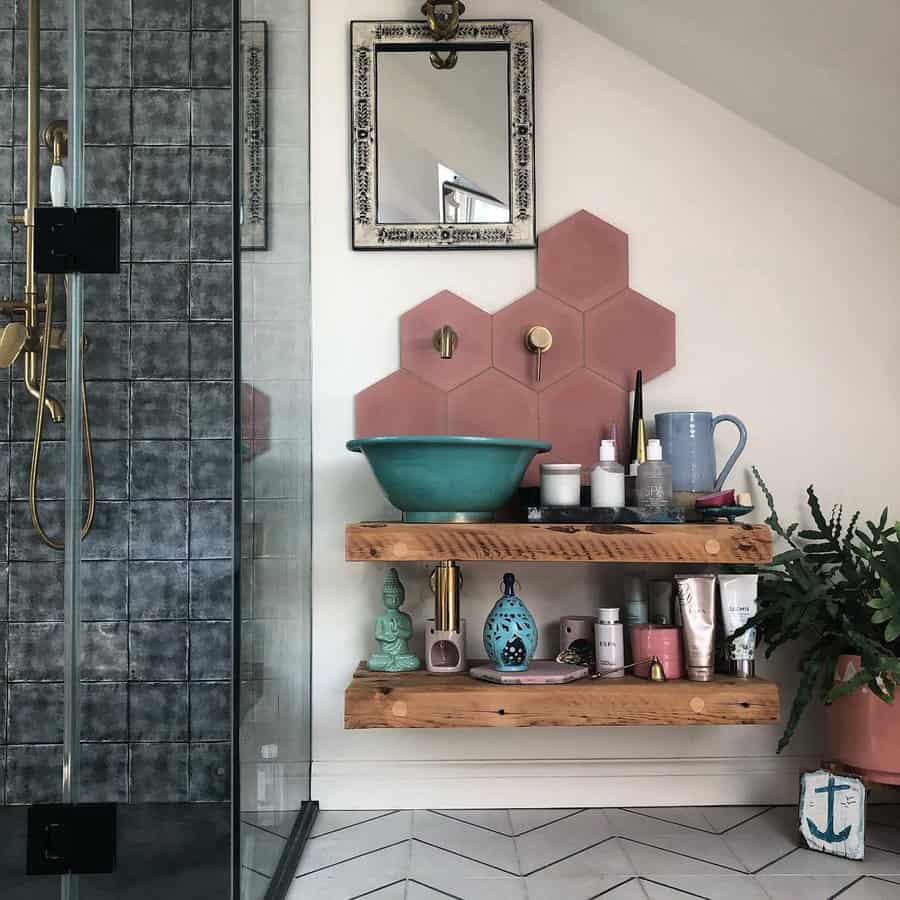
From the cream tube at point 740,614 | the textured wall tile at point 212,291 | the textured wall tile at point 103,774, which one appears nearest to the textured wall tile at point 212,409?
the textured wall tile at point 212,291

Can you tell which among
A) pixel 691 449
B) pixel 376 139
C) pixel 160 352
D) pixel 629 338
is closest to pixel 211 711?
pixel 160 352

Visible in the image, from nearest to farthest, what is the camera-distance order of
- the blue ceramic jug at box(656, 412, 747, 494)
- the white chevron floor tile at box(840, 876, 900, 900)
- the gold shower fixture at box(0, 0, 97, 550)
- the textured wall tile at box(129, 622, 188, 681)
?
the gold shower fixture at box(0, 0, 97, 550)
the textured wall tile at box(129, 622, 188, 681)
the white chevron floor tile at box(840, 876, 900, 900)
the blue ceramic jug at box(656, 412, 747, 494)

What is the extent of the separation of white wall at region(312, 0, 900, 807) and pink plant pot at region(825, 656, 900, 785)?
0.94 feet

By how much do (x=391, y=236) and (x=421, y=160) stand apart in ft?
0.65

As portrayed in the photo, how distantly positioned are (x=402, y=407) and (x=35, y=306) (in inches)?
41.1

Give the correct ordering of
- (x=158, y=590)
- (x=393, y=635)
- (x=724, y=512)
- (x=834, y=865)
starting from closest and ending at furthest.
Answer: (x=158, y=590) → (x=834, y=865) → (x=724, y=512) → (x=393, y=635)

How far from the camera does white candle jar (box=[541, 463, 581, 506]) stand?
2162 mm

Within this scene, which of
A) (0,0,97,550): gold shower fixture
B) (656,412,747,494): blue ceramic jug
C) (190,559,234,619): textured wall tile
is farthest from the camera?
(656,412,747,494): blue ceramic jug

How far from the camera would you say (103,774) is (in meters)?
1.59

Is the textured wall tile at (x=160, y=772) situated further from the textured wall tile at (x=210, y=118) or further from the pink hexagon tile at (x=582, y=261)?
the pink hexagon tile at (x=582, y=261)

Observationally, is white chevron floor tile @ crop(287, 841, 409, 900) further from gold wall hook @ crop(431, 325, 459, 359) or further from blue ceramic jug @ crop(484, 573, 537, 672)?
gold wall hook @ crop(431, 325, 459, 359)

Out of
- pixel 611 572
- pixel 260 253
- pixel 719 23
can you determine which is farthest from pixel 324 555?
pixel 719 23

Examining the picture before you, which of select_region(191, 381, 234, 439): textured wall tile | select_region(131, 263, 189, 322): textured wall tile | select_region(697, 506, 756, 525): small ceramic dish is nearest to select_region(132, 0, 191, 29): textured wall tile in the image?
select_region(131, 263, 189, 322): textured wall tile

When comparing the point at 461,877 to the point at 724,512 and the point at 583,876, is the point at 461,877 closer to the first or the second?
the point at 583,876
